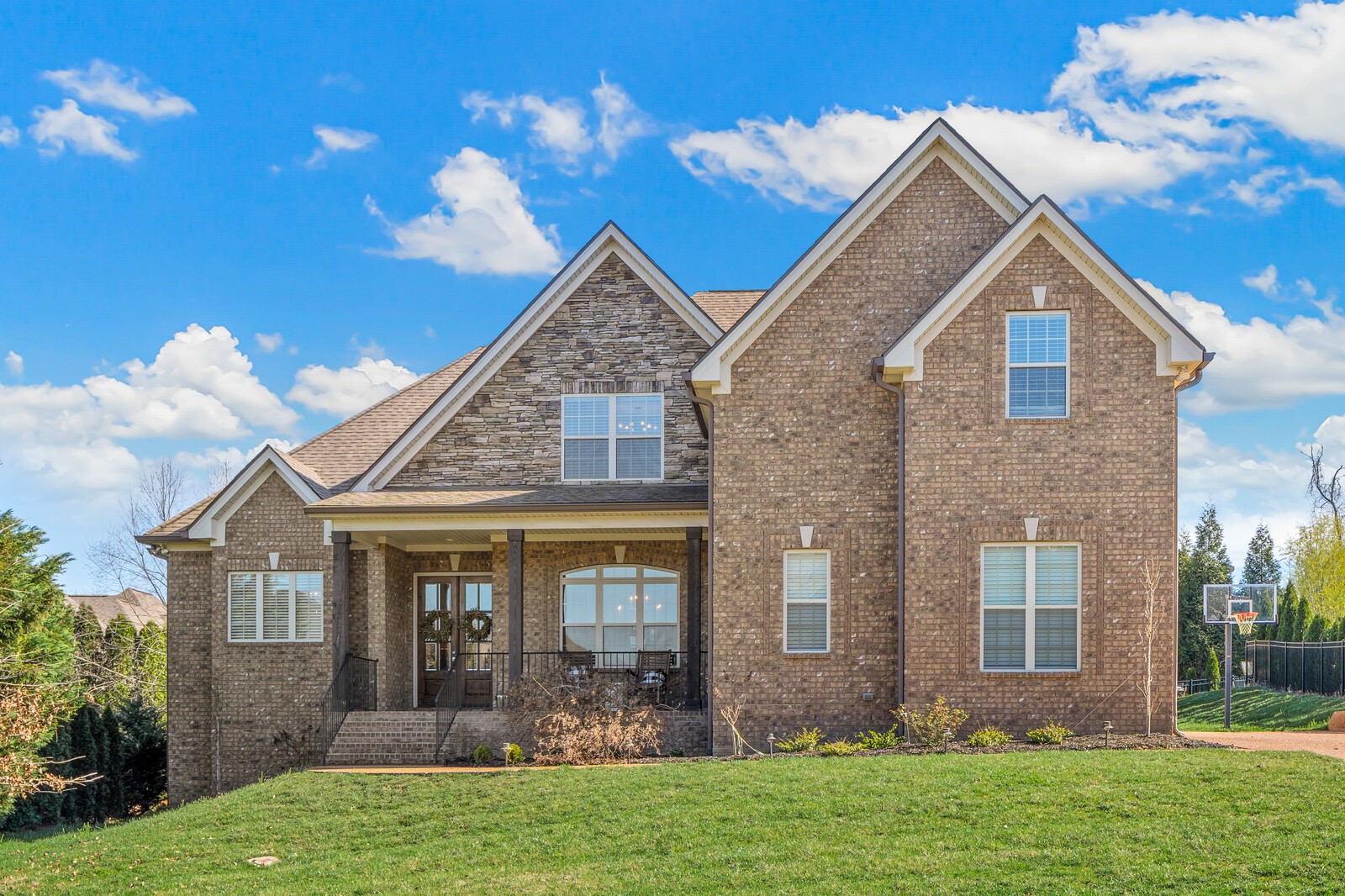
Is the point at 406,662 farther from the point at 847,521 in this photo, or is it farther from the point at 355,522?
the point at 847,521

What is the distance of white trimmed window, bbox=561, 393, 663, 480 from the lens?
19.7 m

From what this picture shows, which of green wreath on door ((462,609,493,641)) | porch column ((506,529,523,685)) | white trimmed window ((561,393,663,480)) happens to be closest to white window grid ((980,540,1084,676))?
white trimmed window ((561,393,663,480))

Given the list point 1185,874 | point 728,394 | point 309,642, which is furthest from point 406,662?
point 1185,874

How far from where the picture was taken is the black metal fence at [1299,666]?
2617cm

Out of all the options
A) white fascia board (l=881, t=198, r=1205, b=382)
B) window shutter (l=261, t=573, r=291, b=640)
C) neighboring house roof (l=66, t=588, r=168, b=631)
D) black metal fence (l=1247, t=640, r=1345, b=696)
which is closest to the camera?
white fascia board (l=881, t=198, r=1205, b=382)

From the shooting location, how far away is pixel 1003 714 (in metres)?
15.0

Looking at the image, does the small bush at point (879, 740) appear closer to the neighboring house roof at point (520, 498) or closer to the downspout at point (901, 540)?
the downspout at point (901, 540)

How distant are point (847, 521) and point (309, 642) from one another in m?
9.84

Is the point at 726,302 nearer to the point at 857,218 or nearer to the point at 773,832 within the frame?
the point at 857,218

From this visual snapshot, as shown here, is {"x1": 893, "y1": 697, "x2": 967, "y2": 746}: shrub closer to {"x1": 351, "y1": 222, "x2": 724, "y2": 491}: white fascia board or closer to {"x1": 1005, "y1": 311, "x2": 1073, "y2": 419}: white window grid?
{"x1": 1005, "y1": 311, "x2": 1073, "y2": 419}: white window grid

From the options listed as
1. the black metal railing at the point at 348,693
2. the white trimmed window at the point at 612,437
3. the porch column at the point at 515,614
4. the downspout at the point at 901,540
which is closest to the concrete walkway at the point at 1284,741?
the downspout at the point at 901,540

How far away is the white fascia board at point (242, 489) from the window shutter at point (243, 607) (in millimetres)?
792

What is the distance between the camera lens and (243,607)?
1983 centimetres

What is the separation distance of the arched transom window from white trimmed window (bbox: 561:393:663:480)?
1.74 m
